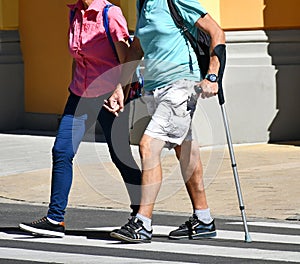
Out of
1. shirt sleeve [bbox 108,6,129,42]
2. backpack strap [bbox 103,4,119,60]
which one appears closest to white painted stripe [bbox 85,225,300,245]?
backpack strap [bbox 103,4,119,60]

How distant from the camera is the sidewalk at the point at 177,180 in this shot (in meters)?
10.9

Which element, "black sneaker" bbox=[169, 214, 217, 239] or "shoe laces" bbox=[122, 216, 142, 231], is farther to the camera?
"black sneaker" bbox=[169, 214, 217, 239]

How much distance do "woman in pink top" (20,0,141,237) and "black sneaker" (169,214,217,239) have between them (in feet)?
1.41

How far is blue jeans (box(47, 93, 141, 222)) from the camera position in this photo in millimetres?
9180

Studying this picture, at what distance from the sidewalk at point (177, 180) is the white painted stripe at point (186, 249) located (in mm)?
1494

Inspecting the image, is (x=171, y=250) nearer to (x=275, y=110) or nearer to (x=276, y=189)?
(x=276, y=189)

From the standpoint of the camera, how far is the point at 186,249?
8641mm

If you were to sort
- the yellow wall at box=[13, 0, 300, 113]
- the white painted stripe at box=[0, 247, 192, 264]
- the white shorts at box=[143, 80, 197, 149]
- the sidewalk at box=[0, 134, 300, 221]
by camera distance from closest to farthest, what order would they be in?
1. the white painted stripe at box=[0, 247, 192, 264]
2. the white shorts at box=[143, 80, 197, 149]
3. the sidewalk at box=[0, 134, 300, 221]
4. the yellow wall at box=[13, 0, 300, 113]

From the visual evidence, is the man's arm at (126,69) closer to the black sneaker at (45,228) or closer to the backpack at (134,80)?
the backpack at (134,80)

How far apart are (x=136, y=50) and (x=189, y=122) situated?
2.28 feet

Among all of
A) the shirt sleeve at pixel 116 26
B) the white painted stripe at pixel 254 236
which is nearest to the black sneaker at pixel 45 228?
the white painted stripe at pixel 254 236

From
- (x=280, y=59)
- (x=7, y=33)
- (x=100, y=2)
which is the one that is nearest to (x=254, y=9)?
(x=280, y=59)

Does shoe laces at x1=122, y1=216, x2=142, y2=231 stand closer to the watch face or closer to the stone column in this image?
the watch face

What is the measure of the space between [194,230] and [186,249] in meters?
0.48
